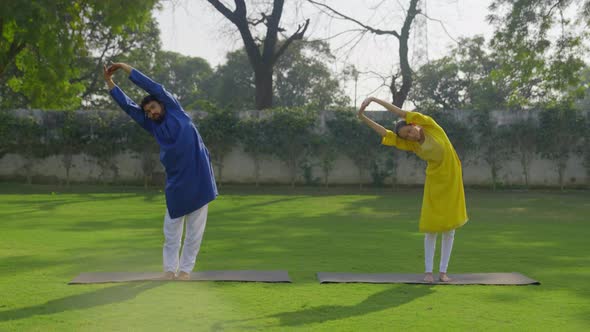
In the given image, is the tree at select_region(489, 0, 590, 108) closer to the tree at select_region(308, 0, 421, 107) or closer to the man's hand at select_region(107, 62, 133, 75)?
the tree at select_region(308, 0, 421, 107)

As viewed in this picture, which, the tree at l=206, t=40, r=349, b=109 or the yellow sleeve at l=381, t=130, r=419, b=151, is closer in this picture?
the yellow sleeve at l=381, t=130, r=419, b=151

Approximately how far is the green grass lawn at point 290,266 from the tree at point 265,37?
11.5m

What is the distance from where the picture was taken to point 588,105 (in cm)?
2328

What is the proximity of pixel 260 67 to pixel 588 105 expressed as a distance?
11.7 meters

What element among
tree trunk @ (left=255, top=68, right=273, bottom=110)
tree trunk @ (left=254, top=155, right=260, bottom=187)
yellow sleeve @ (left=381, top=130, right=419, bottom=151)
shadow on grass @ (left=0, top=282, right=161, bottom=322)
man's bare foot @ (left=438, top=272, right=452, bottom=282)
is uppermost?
tree trunk @ (left=255, top=68, right=273, bottom=110)

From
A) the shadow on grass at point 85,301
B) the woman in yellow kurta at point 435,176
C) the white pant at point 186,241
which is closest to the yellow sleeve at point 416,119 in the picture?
the woman in yellow kurta at point 435,176

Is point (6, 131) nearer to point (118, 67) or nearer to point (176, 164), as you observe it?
point (118, 67)

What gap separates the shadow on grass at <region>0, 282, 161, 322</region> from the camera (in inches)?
198

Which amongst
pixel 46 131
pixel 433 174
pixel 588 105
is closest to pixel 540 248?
pixel 433 174

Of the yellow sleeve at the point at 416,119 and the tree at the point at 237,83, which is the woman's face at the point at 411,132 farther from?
the tree at the point at 237,83

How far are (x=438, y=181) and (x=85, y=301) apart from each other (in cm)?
335

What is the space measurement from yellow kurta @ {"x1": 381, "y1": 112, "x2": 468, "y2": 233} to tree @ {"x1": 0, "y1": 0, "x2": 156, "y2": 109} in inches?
498

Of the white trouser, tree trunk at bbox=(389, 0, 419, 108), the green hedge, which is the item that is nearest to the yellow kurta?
the white trouser

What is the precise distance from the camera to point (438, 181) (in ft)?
22.0
